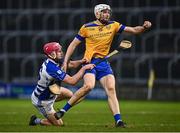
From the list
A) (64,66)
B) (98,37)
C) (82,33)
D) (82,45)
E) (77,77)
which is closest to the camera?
(77,77)

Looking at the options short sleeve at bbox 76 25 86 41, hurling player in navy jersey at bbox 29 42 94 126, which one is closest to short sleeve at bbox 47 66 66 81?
hurling player in navy jersey at bbox 29 42 94 126

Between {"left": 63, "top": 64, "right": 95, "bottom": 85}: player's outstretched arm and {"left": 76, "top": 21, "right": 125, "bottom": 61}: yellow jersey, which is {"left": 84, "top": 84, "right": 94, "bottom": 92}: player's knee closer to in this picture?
{"left": 63, "top": 64, "right": 95, "bottom": 85}: player's outstretched arm

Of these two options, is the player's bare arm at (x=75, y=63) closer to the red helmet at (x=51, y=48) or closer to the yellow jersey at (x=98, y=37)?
the yellow jersey at (x=98, y=37)

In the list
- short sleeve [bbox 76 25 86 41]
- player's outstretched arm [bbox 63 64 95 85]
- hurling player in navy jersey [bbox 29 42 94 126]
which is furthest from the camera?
short sleeve [bbox 76 25 86 41]

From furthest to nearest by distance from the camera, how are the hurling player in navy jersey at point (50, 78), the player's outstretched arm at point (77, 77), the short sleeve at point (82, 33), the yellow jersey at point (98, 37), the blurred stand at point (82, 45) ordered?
the blurred stand at point (82, 45)
the short sleeve at point (82, 33)
the yellow jersey at point (98, 37)
the hurling player in navy jersey at point (50, 78)
the player's outstretched arm at point (77, 77)

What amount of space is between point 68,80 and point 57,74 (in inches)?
9.7

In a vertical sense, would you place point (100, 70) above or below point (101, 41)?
below

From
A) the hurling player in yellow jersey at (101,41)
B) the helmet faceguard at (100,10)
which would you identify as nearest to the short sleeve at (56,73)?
the hurling player in yellow jersey at (101,41)

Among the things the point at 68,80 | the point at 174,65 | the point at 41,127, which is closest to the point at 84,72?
the point at 68,80

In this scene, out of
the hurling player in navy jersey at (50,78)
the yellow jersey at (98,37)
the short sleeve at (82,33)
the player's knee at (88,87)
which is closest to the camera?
the hurling player in navy jersey at (50,78)

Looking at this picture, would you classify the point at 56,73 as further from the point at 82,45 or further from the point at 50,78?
the point at 82,45

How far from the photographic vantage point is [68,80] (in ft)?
47.9

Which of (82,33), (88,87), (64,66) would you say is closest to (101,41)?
(82,33)

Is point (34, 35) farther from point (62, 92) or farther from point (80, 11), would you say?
point (62, 92)
